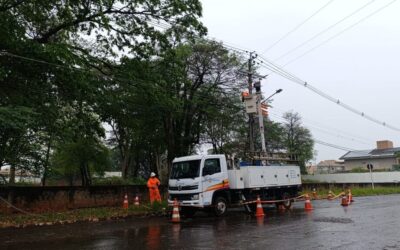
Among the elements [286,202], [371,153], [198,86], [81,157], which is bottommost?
[286,202]

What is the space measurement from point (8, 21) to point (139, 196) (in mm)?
12487

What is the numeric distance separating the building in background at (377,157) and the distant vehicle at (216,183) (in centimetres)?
6543

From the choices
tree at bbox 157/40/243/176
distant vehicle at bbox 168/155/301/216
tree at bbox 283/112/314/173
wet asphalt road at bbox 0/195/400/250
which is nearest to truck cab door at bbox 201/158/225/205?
distant vehicle at bbox 168/155/301/216

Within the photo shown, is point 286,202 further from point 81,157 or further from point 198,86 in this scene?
point 81,157

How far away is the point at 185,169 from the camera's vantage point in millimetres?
18797

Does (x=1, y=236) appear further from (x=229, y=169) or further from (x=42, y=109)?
(x=229, y=169)

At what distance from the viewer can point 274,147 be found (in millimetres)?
59156

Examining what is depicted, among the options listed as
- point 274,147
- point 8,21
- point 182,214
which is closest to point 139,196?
point 182,214

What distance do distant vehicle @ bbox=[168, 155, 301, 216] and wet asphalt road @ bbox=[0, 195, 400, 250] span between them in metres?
2.34

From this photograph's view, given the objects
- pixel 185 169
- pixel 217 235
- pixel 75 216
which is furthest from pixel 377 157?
pixel 217 235

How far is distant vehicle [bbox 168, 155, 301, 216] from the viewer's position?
18.2 meters

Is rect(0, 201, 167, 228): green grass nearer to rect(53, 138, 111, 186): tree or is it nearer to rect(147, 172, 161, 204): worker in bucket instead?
rect(147, 172, 161, 204): worker in bucket

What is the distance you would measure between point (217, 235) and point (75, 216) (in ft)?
28.6

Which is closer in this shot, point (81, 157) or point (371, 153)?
point (81, 157)
